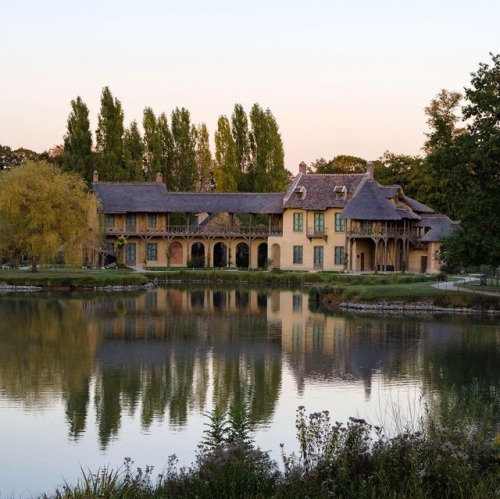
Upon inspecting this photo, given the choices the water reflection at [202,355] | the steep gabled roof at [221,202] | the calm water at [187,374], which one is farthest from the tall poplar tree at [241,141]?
the calm water at [187,374]

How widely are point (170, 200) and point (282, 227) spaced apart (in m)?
8.22

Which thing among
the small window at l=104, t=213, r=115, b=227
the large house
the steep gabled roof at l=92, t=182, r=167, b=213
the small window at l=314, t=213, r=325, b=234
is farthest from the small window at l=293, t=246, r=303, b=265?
the small window at l=104, t=213, r=115, b=227

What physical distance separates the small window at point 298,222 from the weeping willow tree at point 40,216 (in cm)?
1639

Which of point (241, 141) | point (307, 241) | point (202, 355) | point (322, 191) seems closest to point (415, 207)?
point (322, 191)

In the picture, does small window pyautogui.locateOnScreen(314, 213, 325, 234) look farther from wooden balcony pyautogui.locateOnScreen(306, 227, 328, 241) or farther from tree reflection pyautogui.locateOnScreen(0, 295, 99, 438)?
tree reflection pyautogui.locateOnScreen(0, 295, 99, 438)

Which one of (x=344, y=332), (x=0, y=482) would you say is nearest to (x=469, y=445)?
(x=0, y=482)

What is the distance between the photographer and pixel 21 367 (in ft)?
73.3

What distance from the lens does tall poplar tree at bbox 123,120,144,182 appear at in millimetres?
70062

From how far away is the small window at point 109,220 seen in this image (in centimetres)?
6550

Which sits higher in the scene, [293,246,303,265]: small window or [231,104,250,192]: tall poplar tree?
[231,104,250,192]: tall poplar tree

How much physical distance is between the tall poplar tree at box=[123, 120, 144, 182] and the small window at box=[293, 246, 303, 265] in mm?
14370

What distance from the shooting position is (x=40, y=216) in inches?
1944

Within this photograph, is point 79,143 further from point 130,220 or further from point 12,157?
point 12,157

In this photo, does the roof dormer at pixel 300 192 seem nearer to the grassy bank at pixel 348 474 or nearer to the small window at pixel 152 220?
the small window at pixel 152 220
